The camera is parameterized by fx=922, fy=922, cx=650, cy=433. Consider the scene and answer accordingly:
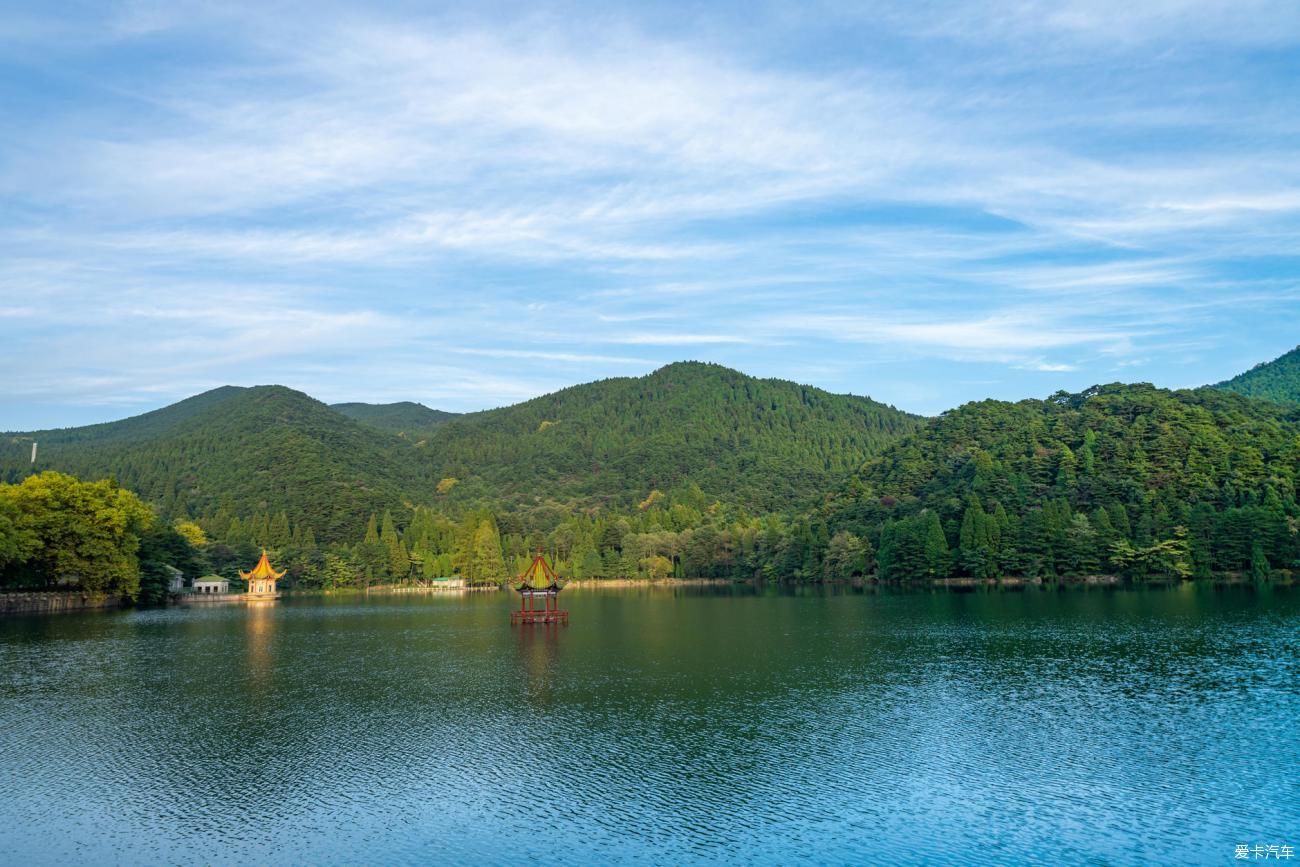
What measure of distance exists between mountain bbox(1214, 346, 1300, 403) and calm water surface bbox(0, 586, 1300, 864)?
466 feet

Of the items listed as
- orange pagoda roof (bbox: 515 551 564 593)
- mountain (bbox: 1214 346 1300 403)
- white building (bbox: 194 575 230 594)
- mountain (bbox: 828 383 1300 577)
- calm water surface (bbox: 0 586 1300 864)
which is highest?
mountain (bbox: 1214 346 1300 403)

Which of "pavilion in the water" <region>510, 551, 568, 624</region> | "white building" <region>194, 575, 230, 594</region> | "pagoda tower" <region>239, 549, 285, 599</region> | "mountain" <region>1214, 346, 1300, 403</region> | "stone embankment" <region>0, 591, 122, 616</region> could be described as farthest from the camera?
"mountain" <region>1214, 346, 1300, 403</region>

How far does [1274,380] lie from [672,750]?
648 feet

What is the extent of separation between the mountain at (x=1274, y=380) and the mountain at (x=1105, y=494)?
5040 centimetres

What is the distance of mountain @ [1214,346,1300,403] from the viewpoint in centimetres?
17188

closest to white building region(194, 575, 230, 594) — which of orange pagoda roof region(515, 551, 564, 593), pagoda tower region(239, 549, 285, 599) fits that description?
pagoda tower region(239, 549, 285, 599)

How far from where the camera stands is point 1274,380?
598 ft

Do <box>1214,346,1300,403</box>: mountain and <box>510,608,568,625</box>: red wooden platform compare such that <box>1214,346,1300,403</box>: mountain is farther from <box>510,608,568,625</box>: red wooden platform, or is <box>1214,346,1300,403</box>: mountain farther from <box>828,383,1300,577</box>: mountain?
<box>510,608,568,625</box>: red wooden platform

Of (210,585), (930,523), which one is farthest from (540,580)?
(210,585)

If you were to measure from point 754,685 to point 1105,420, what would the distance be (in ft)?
343

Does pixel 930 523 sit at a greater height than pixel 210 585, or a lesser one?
greater

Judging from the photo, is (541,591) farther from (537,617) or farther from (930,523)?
(930,523)

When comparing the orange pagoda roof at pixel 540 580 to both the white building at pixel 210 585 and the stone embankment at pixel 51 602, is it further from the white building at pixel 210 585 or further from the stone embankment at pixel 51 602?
the white building at pixel 210 585

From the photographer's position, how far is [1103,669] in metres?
41.5
